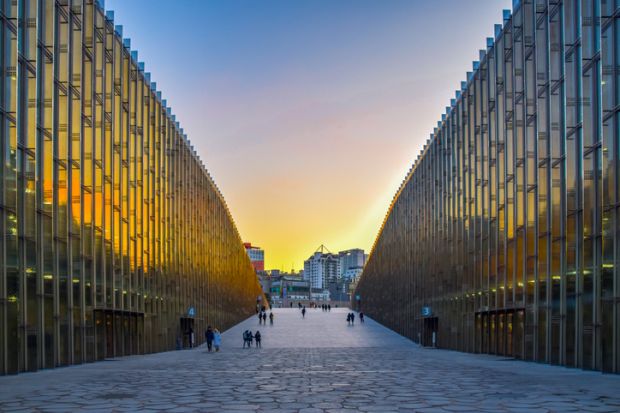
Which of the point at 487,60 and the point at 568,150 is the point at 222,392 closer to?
the point at 568,150

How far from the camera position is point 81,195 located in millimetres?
33875

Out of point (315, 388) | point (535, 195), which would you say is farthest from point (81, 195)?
point (535, 195)

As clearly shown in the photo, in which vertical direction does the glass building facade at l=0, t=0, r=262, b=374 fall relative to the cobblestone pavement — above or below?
above

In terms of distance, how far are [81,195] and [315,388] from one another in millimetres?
16451

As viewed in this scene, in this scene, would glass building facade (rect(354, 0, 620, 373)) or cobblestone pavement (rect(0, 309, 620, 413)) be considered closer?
cobblestone pavement (rect(0, 309, 620, 413))

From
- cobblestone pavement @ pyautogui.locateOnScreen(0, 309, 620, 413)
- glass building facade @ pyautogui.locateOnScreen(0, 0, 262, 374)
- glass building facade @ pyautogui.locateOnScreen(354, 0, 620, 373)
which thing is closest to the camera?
cobblestone pavement @ pyautogui.locateOnScreen(0, 309, 620, 413)

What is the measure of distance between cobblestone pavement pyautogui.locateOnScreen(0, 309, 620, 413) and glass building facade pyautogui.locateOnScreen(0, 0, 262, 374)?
2550 millimetres

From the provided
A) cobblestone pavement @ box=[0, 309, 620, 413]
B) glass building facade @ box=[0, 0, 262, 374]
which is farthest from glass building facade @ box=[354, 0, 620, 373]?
glass building facade @ box=[0, 0, 262, 374]

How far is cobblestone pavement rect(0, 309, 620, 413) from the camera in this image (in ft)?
56.7

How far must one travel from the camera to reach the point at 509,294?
Answer: 3816 cm

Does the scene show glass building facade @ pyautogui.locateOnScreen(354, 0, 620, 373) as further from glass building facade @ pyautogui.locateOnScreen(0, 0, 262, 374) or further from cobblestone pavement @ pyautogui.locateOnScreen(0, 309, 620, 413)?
glass building facade @ pyautogui.locateOnScreen(0, 0, 262, 374)

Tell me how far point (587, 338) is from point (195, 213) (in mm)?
45449

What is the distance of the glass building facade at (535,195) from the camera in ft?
85.5

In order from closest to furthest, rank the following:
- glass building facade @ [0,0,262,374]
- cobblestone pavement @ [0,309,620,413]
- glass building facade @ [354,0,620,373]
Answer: cobblestone pavement @ [0,309,620,413], glass building facade @ [354,0,620,373], glass building facade @ [0,0,262,374]
